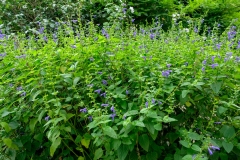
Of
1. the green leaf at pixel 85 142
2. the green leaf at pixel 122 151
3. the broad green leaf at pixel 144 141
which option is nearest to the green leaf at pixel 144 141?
the broad green leaf at pixel 144 141

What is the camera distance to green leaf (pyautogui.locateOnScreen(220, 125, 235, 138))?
1.98 meters

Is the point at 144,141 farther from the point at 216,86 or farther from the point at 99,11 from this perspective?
the point at 99,11

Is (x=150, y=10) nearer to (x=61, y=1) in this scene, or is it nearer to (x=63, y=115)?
(x=61, y=1)

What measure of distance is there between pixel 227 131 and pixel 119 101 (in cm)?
70

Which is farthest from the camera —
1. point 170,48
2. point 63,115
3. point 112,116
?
point 170,48

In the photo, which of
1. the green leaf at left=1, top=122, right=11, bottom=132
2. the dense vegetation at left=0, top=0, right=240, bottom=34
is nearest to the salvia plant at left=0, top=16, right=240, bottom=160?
the green leaf at left=1, top=122, right=11, bottom=132

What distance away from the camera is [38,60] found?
2420mm

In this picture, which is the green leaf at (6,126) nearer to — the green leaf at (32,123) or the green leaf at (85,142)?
the green leaf at (32,123)

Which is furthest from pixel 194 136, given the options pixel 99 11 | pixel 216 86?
pixel 99 11

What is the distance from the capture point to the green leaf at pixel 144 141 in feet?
6.35

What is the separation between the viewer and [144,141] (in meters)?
1.95

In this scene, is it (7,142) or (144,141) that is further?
(7,142)

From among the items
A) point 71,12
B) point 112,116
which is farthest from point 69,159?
point 71,12

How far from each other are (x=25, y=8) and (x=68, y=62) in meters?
4.49
